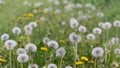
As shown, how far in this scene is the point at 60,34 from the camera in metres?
5.04

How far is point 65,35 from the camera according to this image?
4.94 meters

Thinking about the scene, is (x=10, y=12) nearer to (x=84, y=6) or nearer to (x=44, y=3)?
(x=44, y=3)

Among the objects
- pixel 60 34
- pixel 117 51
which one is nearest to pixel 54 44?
pixel 117 51

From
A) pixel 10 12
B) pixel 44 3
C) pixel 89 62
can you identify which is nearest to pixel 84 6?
pixel 44 3

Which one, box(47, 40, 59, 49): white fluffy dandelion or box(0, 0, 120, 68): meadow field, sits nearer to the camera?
box(0, 0, 120, 68): meadow field

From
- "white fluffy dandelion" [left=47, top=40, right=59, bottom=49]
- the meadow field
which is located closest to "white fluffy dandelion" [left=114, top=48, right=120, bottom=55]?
the meadow field

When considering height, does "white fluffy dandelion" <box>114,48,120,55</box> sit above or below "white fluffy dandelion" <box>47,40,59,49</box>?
below

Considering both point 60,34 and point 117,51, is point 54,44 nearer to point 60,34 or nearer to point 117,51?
point 117,51

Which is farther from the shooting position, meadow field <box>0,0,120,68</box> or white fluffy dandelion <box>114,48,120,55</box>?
white fluffy dandelion <box>114,48,120,55</box>

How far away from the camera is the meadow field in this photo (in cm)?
357

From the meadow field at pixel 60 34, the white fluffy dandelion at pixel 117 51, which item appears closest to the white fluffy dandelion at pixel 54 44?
the meadow field at pixel 60 34

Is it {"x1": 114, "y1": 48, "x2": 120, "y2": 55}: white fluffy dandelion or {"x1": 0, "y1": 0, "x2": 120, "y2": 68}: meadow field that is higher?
{"x1": 0, "y1": 0, "x2": 120, "y2": 68}: meadow field

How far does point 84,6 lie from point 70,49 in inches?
126

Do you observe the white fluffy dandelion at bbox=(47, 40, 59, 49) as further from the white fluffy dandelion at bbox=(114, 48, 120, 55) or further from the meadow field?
the white fluffy dandelion at bbox=(114, 48, 120, 55)
